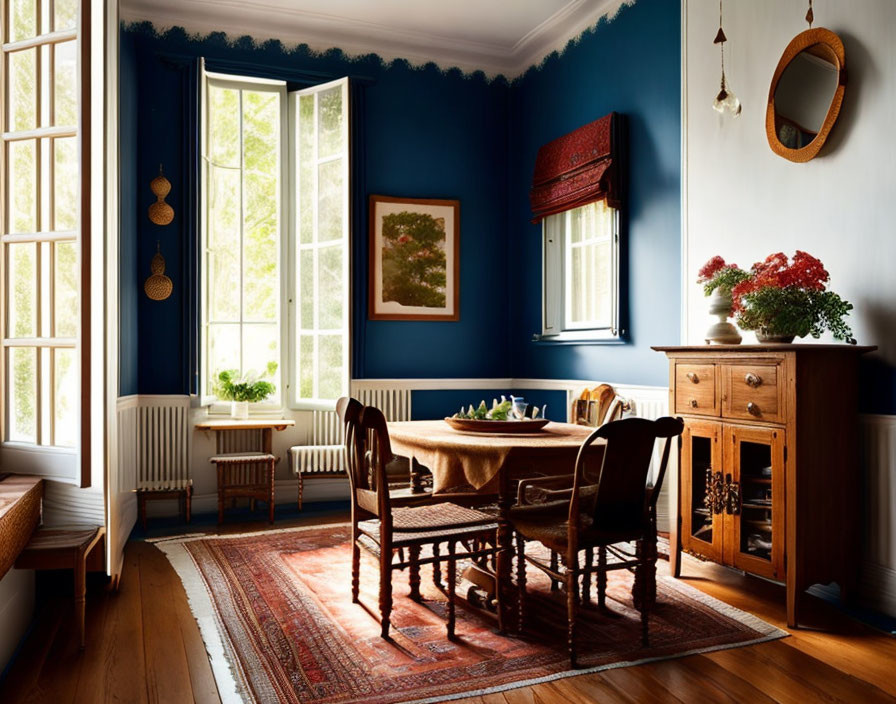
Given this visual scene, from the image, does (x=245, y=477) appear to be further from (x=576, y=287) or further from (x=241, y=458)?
(x=576, y=287)

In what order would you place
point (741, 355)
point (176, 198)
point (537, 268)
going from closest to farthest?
1. point (741, 355)
2. point (176, 198)
3. point (537, 268)

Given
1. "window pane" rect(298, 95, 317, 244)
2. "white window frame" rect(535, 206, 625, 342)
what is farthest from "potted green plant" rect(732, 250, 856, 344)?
"window pane" rect(298, 95, 317, 244)

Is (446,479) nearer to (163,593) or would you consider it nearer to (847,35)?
(163,593)

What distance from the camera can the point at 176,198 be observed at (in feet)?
18.4

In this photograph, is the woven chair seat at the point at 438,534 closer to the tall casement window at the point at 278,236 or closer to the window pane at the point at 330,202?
the tall casement window at the point at 278,236

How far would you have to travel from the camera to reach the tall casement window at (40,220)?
10.9 ft

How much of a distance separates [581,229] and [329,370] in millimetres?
2245

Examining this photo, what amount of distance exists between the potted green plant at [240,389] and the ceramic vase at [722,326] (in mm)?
3392

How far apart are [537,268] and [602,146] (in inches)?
51.8

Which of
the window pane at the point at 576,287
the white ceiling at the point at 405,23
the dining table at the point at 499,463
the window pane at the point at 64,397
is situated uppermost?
the white ceiling at the point at 405,23

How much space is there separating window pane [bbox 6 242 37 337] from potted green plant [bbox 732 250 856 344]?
10.7ft

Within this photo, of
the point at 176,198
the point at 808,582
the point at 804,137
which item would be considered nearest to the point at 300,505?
the point at 176,198

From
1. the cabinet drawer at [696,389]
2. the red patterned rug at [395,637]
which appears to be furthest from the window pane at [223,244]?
the cabinet drawer at [696,389]

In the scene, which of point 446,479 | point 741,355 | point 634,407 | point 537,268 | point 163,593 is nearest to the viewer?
point 446,479
